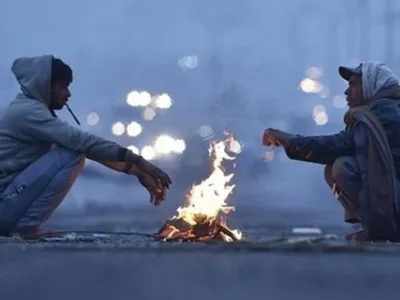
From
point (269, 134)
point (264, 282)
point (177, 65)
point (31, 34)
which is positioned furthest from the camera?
point (177, 65)

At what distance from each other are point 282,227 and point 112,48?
2523 millimetres

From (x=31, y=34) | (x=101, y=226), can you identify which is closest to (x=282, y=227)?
(x=101, y=226)

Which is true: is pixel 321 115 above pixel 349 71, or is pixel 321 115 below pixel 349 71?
Answer: above

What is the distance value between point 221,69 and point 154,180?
7.67 meters

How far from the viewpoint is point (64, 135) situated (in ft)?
16.2

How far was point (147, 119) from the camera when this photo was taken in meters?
11.6

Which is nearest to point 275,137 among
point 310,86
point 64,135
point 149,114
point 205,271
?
point 64,135

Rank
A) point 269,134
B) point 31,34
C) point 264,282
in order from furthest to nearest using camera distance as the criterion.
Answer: point 31,34 < point 269,134 < point 264,282

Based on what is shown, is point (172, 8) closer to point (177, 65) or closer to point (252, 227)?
point (177, 65)

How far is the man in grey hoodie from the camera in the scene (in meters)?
4.94

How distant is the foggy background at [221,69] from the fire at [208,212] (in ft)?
18.7

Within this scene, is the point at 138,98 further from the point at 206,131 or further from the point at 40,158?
the point at 40,158

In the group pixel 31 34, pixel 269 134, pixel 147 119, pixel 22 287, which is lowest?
pixel 22 287

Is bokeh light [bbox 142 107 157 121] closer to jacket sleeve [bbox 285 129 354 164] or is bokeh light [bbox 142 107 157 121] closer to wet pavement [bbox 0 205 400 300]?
jacket sleeve [bbox 285 129 354 164]
